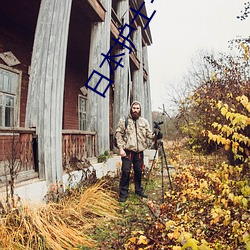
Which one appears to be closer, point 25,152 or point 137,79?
point 25,152

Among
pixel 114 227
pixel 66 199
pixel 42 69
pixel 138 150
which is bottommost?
pixel 114 227

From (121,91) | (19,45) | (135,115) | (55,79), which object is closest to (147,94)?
(121,91)

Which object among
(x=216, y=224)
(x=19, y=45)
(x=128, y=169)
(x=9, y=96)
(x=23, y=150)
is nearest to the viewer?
(x=216, y=224)

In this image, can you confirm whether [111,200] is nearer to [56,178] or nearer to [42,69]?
[56,178]

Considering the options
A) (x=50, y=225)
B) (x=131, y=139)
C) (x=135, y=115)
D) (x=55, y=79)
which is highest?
(x=55, y=79)

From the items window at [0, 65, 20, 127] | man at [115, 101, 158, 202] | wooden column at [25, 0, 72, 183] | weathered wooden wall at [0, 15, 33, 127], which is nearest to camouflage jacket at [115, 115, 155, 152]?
man at [115, 101, 158, 202]

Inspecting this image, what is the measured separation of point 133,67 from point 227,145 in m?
10.4

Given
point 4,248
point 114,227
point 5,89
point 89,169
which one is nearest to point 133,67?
point 5,89

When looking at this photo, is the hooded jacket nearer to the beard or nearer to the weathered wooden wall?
the beard

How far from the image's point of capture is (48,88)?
4234mm

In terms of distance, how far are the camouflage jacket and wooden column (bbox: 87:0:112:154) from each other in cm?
172

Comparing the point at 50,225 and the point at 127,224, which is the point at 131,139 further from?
the point at 50,225

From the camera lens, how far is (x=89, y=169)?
5.54m

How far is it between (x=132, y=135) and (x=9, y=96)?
4.33 metres
